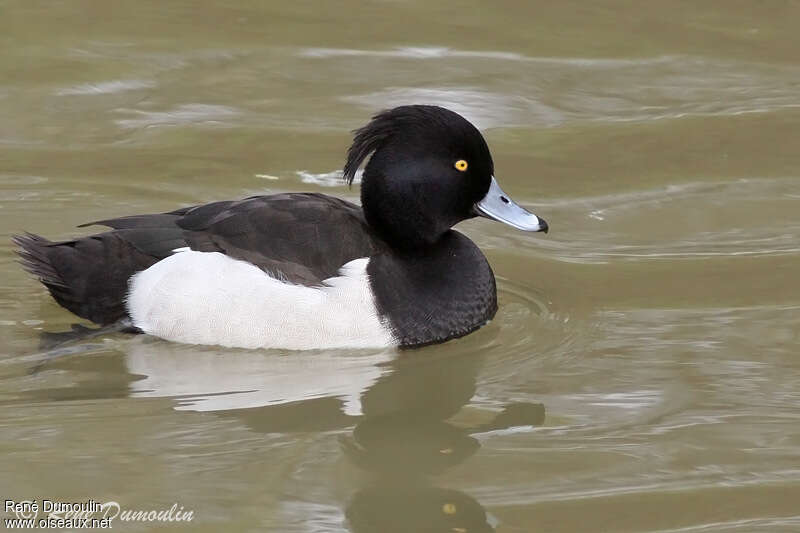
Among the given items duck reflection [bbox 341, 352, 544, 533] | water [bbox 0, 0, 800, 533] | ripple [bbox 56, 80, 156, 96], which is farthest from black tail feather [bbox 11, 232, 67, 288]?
ripple [bbox 56, 80, 156, 96]

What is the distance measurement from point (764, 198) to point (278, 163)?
A: 2.74m

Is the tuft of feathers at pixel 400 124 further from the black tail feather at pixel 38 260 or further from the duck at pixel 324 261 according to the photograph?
the black tail feather at pixel 38 260

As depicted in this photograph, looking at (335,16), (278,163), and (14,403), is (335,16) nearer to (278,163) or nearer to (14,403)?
(278,163)

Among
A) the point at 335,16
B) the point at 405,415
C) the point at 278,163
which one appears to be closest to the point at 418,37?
the point at 335,16

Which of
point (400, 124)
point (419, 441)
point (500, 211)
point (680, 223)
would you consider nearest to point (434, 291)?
point (500, 211)

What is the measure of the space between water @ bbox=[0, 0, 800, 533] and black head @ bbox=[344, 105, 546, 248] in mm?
598

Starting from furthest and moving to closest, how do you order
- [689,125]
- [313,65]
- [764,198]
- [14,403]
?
[313,65] → [689,125] → [764,198] → [14,403]

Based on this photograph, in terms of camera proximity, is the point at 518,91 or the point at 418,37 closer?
the point at 518,91

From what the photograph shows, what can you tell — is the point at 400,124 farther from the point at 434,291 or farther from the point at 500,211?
the point at 434,291

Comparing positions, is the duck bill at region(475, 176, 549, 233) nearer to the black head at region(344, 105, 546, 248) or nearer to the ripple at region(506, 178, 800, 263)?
the black head at region(344, 105, 546, 248)

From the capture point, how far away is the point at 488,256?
7.41 m

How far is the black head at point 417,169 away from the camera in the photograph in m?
6.28

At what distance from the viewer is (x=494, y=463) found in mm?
5168

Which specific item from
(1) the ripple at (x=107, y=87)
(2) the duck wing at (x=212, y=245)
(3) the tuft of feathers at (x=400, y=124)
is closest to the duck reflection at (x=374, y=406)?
(2) the duck wing at (x=212, y=245)
